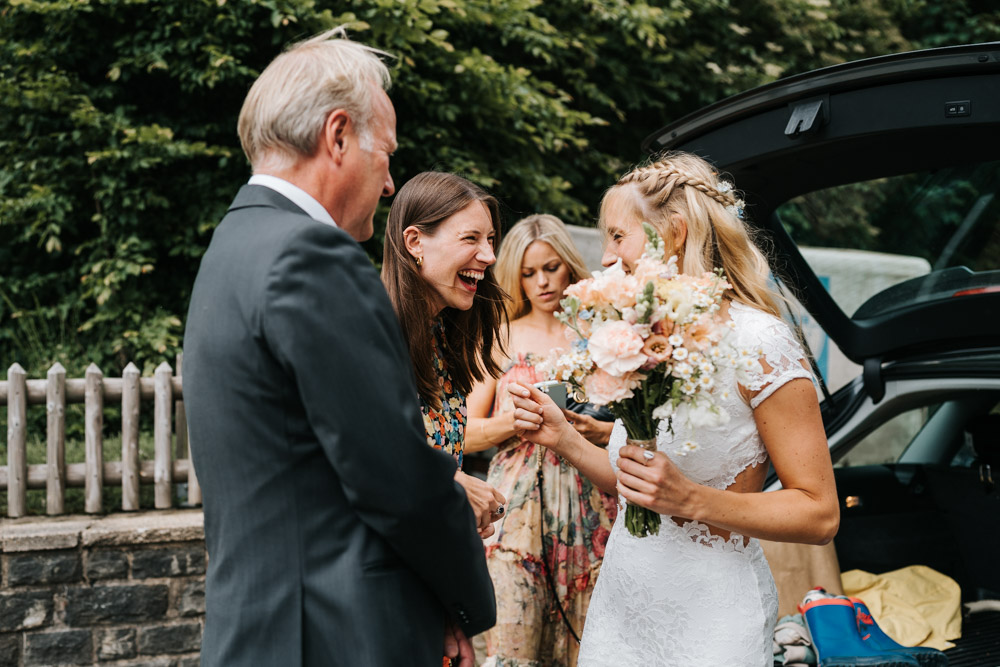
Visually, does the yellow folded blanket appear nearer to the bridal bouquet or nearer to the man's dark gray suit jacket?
the bridal bouquet

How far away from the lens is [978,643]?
3.35 metres

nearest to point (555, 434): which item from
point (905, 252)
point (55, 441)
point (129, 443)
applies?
point (905, 252)

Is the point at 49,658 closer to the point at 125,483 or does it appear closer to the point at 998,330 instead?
the point at 125,483

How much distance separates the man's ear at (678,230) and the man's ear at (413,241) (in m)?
0.70

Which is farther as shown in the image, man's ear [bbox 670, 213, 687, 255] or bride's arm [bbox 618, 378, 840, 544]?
man's ear [bbox 670, 213, 687, 255]

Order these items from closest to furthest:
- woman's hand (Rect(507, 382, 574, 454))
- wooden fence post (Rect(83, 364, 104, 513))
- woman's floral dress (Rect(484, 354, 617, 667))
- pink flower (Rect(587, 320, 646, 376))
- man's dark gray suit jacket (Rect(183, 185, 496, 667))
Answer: man's dark gray suit jacket (Rect(183, 185, 496, 667)), pink flower (Rect(587, 320, 646, 376)), woman's hand (Rect(507, 382, 574, 454)), woman's floral dress (Rect(484, 354, 617, 667)), wooden fence post (Rect(83, 364, 104, 513))

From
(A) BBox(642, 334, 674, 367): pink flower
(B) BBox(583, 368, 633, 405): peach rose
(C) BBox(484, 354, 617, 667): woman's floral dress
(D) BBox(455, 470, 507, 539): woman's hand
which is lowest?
(C) BBox(484, 354, 617, 667): woman's floral dress

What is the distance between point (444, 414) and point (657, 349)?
77 centimetres

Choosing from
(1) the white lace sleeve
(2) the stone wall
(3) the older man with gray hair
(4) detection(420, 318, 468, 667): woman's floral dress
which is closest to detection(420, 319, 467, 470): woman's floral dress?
(4) detection(420, 318, 468, 667): woman's floral dress

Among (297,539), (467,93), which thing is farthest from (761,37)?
(297,539)

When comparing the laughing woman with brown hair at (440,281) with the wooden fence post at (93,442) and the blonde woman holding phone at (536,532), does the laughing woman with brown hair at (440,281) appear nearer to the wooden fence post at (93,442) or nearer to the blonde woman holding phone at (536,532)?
the blonde woman holding phone at (536,532)

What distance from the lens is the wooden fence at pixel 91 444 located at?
174 inches

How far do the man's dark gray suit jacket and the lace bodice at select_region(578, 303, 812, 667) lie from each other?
77 centimetres

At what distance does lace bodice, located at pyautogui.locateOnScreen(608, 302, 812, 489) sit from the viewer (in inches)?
74.3
